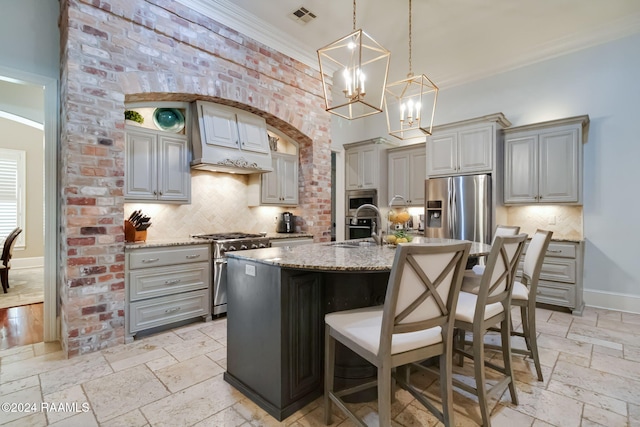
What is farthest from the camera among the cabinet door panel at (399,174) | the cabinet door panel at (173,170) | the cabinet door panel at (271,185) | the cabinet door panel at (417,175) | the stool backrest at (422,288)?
the cabinet door panel at (399,174)

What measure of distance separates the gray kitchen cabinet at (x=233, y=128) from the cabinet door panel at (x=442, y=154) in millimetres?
2480

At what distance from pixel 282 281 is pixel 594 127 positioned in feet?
14.7

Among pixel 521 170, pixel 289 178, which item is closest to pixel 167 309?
pixel 289 178

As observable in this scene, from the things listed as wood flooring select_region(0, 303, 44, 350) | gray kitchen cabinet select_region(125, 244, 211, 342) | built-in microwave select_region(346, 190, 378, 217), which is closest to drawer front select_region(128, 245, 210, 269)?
gray kitchen cabinet select_region(125, 244, 211, 342)

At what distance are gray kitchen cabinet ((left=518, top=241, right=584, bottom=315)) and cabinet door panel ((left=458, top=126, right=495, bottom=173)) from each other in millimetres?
1296

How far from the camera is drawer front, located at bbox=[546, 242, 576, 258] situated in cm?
365

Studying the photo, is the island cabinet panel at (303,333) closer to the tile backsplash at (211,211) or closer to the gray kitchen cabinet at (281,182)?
the tile backsplash at (211,211)

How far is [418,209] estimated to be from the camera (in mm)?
5344

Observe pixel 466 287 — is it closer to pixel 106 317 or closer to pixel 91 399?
pixel 91 399

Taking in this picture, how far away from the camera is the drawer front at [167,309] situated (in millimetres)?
2887

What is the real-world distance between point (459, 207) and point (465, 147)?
33.8 inches

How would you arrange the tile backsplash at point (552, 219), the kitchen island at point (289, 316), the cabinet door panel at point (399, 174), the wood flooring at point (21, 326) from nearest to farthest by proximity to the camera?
1. the kitchen island at point (289, 316)
2. the wood flooring at point (21, 326)
3. the tile backsplash at point (552, 219)
4. the cabinet door panel at point (399, 174)

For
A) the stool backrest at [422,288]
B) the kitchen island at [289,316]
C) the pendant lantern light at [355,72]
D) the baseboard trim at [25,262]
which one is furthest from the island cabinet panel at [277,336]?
the baseboard trim at [25,262]

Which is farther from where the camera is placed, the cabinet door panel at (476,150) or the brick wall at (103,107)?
the cabinet door panel at (476,150)
